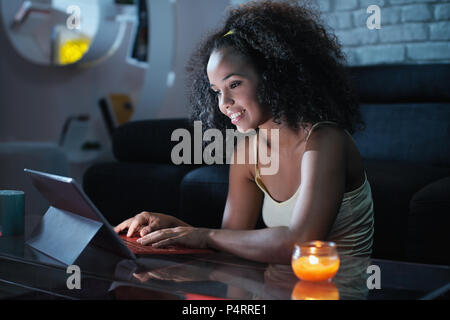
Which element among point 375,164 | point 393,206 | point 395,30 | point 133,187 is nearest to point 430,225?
point 393,206

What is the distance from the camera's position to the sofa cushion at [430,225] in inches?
63.2

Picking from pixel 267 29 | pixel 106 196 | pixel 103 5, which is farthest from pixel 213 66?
pixel 103 5

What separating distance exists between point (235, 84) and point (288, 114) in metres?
0.15

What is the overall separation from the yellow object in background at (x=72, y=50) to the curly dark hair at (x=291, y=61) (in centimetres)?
235

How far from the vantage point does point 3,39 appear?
3.67 meters

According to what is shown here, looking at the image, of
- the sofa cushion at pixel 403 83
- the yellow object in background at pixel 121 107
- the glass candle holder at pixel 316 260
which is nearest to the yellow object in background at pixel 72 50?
the yellow object in background at pixel 121 107

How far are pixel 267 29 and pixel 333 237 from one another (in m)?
0.49

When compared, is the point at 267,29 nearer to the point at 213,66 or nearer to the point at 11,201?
→ the point at 213,66

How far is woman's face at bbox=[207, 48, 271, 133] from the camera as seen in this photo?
1.28 meters

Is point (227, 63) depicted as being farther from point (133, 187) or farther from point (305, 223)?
point (133, 187)

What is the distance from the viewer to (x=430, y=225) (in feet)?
5.32

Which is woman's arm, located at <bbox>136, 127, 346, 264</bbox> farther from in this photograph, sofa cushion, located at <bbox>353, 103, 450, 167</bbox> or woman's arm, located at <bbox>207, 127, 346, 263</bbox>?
sofa cushion, located at <bbox>353, 103, 450, 167</bbox>

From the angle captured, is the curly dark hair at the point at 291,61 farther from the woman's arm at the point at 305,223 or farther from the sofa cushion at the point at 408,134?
the sofa cushion at the point at 408,134

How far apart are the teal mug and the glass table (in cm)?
15
